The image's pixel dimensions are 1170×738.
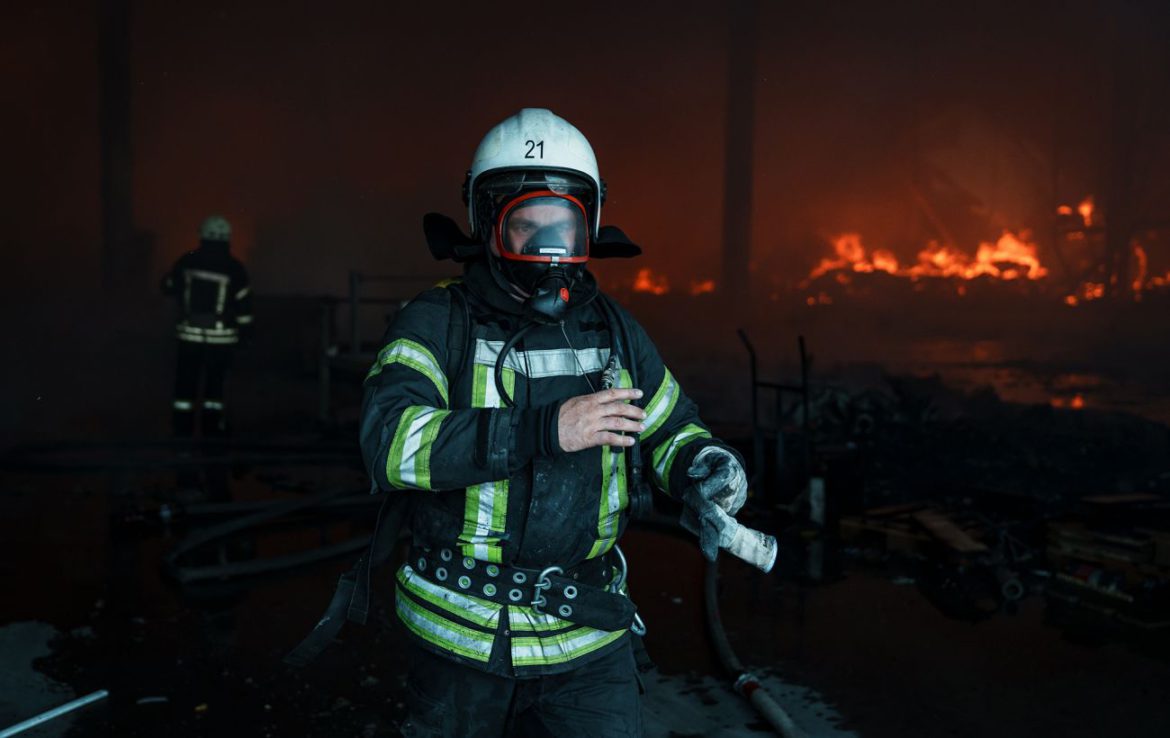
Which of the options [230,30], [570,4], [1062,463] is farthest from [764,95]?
[230,30]

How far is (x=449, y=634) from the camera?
→ 2.10 meters

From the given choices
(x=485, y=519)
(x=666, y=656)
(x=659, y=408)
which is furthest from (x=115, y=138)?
(x=485, y=519)

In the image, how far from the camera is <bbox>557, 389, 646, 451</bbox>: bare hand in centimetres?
185

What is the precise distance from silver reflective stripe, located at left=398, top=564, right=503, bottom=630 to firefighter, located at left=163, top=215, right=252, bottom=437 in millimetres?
7810

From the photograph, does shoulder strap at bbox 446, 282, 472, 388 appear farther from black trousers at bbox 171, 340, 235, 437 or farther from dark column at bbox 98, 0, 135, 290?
dark column at bbox 98, 0, 135, 290

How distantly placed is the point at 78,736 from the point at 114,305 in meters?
14.0

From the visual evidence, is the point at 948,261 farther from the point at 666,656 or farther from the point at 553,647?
the point at 553,647

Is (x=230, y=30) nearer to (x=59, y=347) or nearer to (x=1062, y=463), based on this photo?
(x=59, y=347)

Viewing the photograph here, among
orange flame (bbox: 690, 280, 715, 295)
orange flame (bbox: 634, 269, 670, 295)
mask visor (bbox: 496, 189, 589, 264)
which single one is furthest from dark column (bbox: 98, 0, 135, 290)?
mask visor (bbox: 496, 189, 589, 264)

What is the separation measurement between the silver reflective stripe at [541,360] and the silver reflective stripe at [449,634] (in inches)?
21.9

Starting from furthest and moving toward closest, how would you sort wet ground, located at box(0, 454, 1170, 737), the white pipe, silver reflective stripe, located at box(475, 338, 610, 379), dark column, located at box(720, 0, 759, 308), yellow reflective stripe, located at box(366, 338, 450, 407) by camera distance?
dark column, located at box(720, 0, 759, 308), wet ground, located at box(0, 454, 1170, 737), the white pipe, silver reflective stripe, located at box(475, 338, 610, 379), yellow reflective stripe, located at box(366, 338, 450, 407)

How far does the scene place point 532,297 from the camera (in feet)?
6.94

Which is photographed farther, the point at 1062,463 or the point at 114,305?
the point at 114,305

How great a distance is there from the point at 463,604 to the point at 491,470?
394 millimetres
